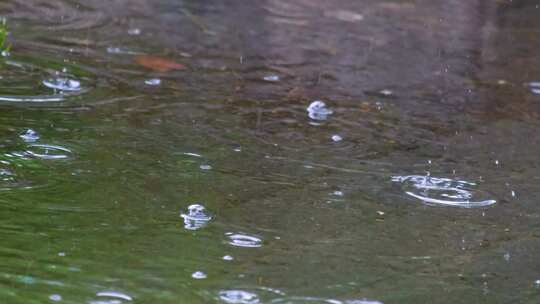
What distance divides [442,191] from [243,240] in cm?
88

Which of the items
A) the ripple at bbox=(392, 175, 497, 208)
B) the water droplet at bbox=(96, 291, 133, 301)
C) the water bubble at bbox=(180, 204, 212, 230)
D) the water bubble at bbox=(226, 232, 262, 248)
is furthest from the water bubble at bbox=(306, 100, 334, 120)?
the water droplet at bbox=(96, 291, 133, 301)

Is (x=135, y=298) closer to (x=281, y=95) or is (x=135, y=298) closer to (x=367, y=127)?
(x=367, y=127)

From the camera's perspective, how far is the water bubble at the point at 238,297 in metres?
2.30

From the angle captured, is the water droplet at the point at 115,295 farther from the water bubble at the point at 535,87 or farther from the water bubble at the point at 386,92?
the water bubble at the point at 535,87

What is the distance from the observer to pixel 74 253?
8.18ft

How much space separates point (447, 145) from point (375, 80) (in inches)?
38.5

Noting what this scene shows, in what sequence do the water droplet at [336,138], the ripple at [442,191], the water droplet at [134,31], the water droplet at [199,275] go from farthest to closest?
the water droplet at [134,31], the water droplet at [336,138], the ripple at [442,191], the water droplet at [199,275]

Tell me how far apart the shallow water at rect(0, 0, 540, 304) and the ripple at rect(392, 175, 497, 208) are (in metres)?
0.01

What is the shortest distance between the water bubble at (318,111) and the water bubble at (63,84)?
3.34ft

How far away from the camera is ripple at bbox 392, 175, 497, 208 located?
123 inches

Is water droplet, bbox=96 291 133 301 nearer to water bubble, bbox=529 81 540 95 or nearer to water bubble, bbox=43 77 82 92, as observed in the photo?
water bubble, bbox=43 77 82 92

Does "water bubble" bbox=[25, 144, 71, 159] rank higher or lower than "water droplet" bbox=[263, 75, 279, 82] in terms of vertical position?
lower

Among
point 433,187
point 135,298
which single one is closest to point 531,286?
point 433,187

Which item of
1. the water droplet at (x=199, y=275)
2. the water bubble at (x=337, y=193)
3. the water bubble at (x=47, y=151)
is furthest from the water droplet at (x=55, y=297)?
the water bubble at (x=337, y=193)
